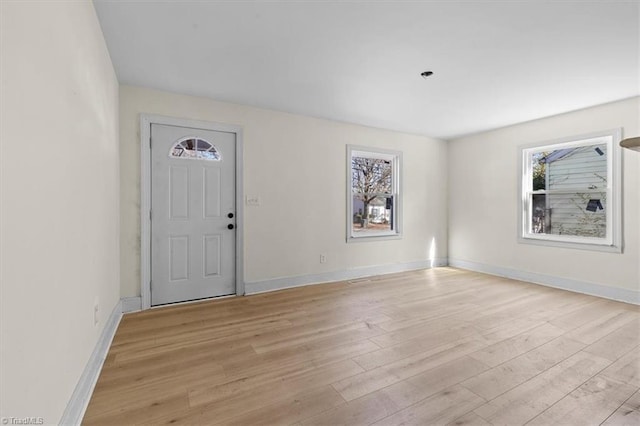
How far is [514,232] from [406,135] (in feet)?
8.02

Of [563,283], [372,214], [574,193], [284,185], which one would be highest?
[284,185]

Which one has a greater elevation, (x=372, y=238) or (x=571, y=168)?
(x=571, y=168)

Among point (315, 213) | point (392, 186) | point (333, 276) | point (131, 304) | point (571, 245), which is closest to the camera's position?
point (131, 304)

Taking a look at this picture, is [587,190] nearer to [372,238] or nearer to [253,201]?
[372,238]

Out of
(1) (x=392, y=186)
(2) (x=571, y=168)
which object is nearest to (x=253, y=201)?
(1) (x=392, y=186)

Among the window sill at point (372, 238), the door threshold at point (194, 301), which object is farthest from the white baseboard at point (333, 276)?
the window sill at point (372, 238)

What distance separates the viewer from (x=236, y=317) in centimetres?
319

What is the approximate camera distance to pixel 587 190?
4.14m

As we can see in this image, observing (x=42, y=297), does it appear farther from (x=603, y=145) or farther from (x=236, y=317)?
(x=603, y=145)

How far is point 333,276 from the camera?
4.71 m

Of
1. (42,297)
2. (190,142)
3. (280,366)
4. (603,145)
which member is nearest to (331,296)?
(280,366)

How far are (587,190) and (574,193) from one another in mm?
181

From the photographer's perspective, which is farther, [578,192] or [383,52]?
[578,192]

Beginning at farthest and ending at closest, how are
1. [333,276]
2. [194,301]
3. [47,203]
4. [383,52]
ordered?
[333,276] → [194,301] → [383,52] → [47,203]
